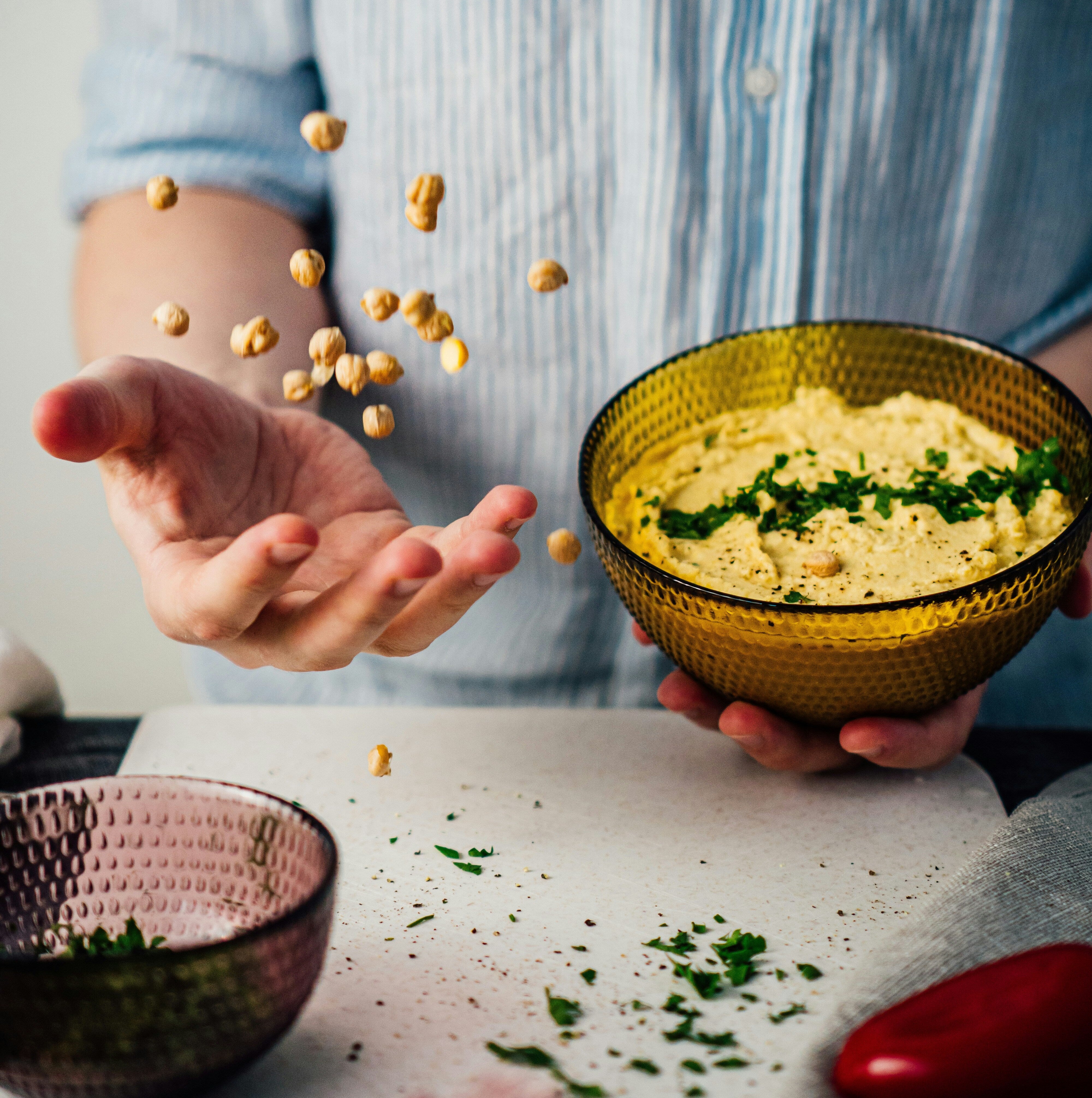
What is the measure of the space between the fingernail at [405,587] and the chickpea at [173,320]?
0.40 meters

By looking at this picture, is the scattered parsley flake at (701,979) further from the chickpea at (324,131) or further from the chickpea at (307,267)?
the chickpea at (324,131)

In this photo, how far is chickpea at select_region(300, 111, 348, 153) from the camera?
924 millimetres

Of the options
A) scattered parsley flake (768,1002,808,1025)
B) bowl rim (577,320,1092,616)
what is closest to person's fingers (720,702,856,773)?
bowl rim (577,320,1092,616)

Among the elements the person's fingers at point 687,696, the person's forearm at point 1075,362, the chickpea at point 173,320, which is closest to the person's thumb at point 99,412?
the chickpea at point 173,320

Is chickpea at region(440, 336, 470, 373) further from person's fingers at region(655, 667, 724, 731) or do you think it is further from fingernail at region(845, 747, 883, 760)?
fingernail at region(845, 747, 883, 760)

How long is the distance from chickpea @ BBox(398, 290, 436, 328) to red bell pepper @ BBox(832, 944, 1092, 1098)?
0.64m

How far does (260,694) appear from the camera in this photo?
150 cm

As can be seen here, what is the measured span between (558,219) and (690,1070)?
958 mm

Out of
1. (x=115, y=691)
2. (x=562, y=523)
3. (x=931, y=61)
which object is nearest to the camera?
(x=931, y=61)

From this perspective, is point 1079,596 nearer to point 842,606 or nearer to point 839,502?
point 839,502

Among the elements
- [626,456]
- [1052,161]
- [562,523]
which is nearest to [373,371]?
[626,456]

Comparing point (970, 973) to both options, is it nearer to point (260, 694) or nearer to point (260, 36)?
point (260, 694)

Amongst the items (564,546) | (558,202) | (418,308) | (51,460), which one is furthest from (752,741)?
(51,460)

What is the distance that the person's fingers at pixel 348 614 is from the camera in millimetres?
659
